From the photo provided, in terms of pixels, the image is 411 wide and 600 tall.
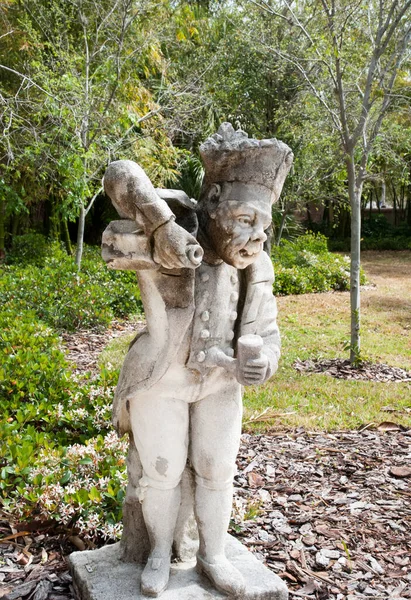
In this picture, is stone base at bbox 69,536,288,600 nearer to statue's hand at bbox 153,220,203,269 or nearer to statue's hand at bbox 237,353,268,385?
statue's hand at bbox 237,353,268,385

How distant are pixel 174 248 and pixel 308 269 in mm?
11166

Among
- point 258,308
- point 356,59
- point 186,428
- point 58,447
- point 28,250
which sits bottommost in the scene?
point 58,447

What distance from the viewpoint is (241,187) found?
6.96 feet

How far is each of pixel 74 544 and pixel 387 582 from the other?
149 cm

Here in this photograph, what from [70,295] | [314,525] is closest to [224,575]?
[314,525]

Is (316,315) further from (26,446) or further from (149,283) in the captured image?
(149,283)

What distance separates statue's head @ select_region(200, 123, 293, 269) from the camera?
208 centimetres

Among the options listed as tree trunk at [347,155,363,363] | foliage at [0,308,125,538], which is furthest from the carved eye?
tree trunk at [347,155,363,363]

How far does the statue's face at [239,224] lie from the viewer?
6.84ft

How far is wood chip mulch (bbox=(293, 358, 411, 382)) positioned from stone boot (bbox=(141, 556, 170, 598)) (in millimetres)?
4583

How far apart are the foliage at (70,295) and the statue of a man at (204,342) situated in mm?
5119

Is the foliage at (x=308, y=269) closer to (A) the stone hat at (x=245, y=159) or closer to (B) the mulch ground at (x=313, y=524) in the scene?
(B) the mulch ground at (x=313, y=524)

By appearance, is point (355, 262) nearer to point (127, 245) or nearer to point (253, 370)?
point (253, 370)

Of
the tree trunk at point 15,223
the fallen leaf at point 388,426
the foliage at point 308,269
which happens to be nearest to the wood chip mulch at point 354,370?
the fallen leaf at point 388,426
